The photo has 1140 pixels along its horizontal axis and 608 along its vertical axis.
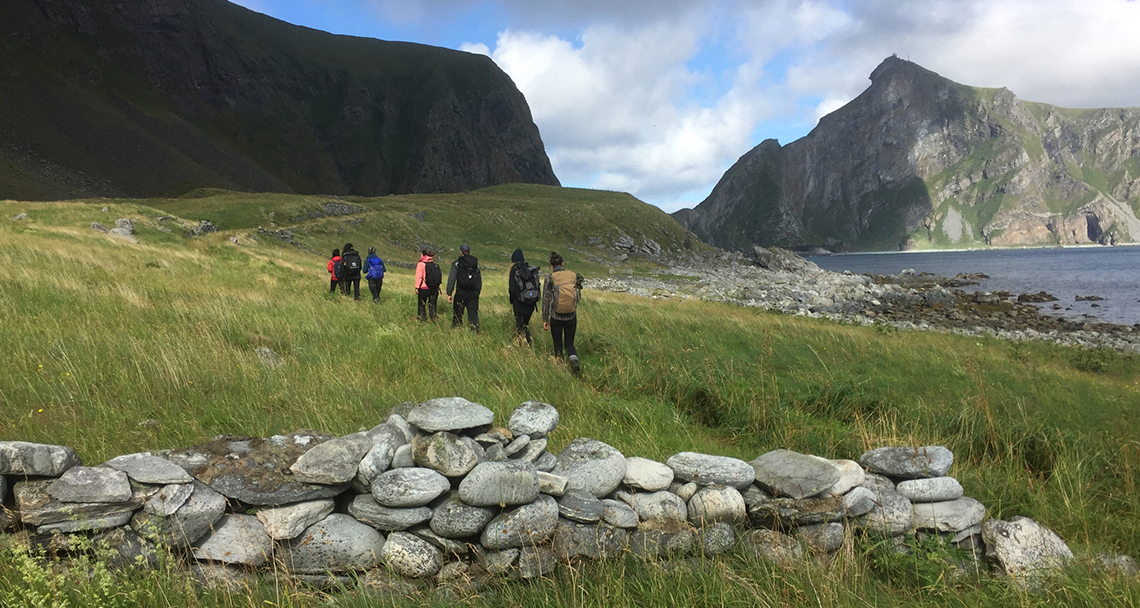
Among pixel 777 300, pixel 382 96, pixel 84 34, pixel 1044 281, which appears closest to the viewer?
pixel 777 300

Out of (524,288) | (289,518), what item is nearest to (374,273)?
(524,288)

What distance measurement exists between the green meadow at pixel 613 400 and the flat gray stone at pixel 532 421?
1.06m

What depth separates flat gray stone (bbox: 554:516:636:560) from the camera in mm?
3695

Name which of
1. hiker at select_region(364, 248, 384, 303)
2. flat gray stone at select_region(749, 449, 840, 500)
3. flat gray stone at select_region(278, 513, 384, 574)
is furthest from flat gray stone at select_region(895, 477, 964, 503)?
hiker at select_region(364, 248, 384, 303)

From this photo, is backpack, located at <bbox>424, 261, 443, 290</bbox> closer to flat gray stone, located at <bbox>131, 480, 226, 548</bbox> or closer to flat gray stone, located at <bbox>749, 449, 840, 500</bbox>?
flat gray stone, located at <bbox>131, 480, 226, 548</bbox>

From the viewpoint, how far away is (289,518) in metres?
3.40

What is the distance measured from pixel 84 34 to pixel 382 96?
82684 millimetres

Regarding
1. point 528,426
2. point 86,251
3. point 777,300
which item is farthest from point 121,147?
point 528,426

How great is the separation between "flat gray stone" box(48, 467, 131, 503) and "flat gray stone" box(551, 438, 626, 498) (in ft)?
9.11

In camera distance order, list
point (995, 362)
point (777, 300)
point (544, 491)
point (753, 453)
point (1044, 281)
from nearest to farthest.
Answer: point (544, 491), point (753, 453), point (995, 362), point (777, 300), point (1044, 281)

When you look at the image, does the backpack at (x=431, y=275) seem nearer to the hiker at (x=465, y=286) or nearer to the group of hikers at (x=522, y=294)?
the group of hikers at (x=522, y=294)

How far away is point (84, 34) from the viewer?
122812 mm

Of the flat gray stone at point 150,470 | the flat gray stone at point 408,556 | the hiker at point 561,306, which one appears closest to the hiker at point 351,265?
the hiker at point 561,306

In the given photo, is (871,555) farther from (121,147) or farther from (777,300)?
(121,147)
